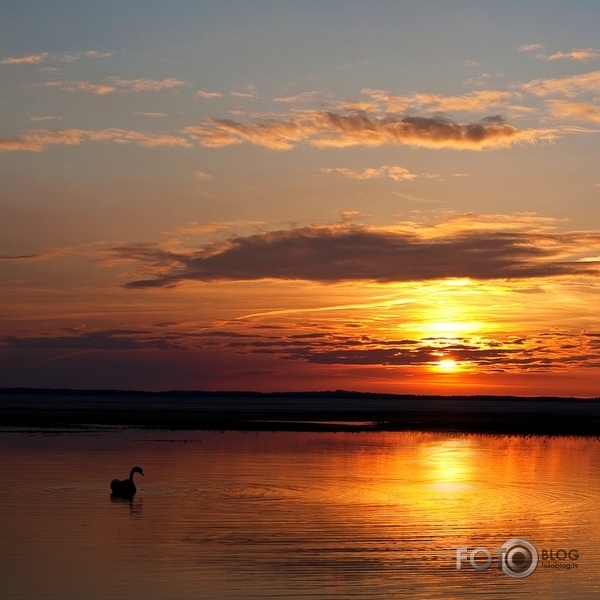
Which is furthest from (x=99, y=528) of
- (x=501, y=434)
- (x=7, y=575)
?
(x=501, y=434)

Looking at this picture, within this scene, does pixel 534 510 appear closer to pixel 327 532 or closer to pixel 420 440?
pixel 327 532

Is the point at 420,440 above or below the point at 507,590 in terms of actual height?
below

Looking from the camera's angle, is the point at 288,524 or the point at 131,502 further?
the point at 131,502

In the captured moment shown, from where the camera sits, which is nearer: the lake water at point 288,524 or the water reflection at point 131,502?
the lake water at point 288,524

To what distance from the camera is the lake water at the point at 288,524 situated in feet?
52.3

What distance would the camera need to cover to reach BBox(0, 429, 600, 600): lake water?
15.9 metres

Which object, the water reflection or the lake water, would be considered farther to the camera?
the water reflection

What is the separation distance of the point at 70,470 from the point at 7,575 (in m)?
14.6

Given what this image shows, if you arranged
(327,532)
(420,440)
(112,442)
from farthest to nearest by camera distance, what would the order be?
(420,440)
(112,442)
(327,532)

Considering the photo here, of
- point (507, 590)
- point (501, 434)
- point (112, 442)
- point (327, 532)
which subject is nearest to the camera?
point (507, 590)

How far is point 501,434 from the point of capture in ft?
190

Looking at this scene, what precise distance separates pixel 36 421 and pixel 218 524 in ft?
149

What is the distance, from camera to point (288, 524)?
21.3m

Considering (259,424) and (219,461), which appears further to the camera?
(259,424)
